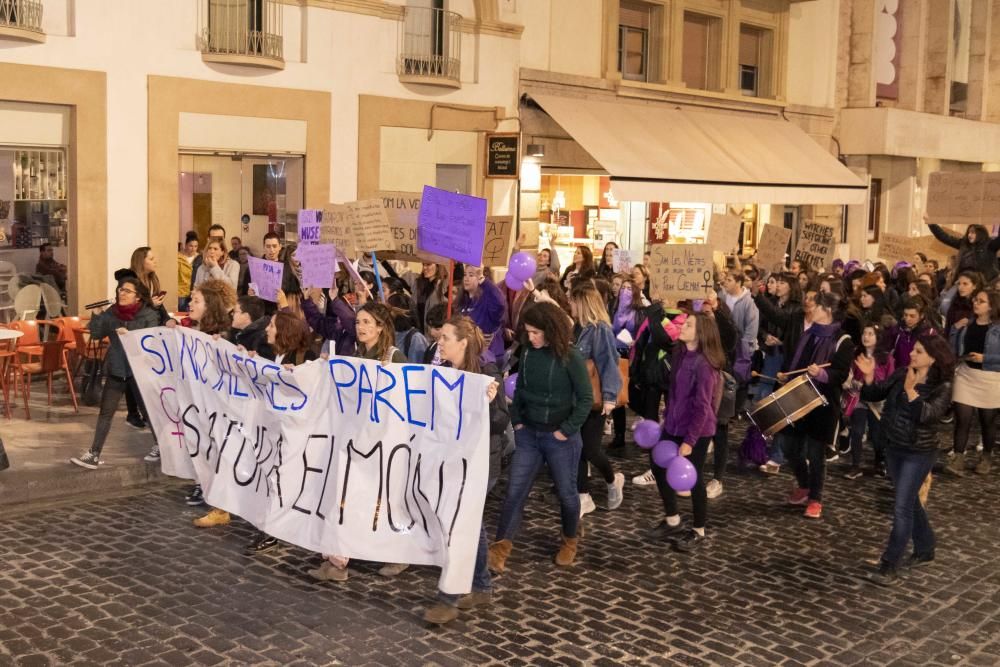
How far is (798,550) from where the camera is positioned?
28.0 ft

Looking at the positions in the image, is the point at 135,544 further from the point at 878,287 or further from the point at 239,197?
the point at 239,197

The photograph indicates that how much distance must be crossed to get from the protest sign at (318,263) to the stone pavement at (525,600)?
7.18 feet

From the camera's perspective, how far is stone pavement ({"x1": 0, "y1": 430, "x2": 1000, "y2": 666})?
640 centimetres

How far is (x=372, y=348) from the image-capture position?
25.3 ft

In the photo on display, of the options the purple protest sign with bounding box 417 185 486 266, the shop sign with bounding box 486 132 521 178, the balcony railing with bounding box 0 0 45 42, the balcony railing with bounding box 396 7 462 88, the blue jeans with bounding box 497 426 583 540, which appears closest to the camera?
the blue jeans with bounding box 497 426 583 540

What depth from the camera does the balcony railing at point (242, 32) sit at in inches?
637

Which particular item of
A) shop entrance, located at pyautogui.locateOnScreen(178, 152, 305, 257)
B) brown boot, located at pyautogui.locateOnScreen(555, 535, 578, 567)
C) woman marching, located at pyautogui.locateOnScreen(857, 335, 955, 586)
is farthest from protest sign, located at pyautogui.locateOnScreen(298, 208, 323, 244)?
woman marching, located at pyautogui.locateOnScreen(857, 335, 955, 586)

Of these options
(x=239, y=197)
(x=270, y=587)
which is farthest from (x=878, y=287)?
(x=239, y=197)

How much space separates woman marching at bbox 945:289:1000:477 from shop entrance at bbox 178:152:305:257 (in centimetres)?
992

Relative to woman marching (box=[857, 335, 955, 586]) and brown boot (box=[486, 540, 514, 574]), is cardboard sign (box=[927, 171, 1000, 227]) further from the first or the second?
brown boot (box=[486, 540, 514, 574])

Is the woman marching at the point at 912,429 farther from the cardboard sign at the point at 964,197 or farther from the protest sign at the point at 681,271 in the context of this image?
the cardboard sign at the point at 964,197

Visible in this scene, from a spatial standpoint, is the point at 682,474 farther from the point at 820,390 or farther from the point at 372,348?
the point at 372,348

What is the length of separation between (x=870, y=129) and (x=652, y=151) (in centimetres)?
878

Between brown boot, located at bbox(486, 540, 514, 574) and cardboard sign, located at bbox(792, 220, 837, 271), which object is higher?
cardboard sign, located at bbox(792, 220, 837, 271)
